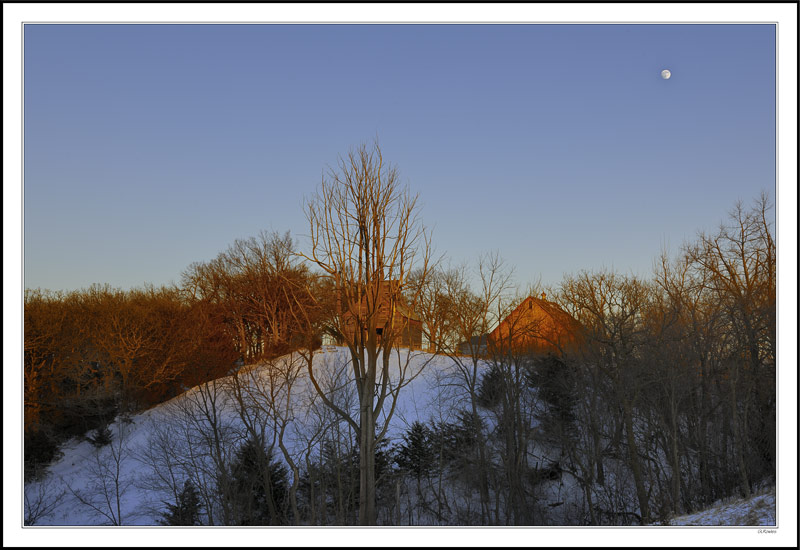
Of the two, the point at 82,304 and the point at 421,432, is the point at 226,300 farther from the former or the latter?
the point at 421,432

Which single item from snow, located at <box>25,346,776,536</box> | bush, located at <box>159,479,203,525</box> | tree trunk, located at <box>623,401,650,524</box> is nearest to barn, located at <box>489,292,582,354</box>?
snow, located at <box>25,346,776,536</box>

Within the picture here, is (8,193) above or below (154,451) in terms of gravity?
above

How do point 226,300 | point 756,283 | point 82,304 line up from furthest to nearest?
point 226,300
point 82,304
point 756,283

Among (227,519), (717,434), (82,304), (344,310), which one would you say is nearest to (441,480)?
(227,519)

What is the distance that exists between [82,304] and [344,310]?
3301 cm

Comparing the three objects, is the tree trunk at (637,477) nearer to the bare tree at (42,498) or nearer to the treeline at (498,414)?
the treeline at (498,414)

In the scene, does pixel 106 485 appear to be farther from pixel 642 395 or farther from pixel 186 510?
pixel 642 395

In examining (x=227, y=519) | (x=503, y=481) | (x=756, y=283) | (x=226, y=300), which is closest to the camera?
(x=227, y=519)

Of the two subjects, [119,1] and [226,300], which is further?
[226,300]

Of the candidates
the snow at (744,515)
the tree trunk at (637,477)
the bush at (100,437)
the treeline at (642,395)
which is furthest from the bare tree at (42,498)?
the snow at (744,515)

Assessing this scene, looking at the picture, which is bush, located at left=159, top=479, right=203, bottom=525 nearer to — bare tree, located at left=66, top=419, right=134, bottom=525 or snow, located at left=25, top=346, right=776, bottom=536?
snow, located at left=25, top=346, right=776, bottom=536

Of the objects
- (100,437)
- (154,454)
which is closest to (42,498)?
(154,454)

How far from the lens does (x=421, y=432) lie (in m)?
27.1

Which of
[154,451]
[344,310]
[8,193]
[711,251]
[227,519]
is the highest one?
[711,251]
